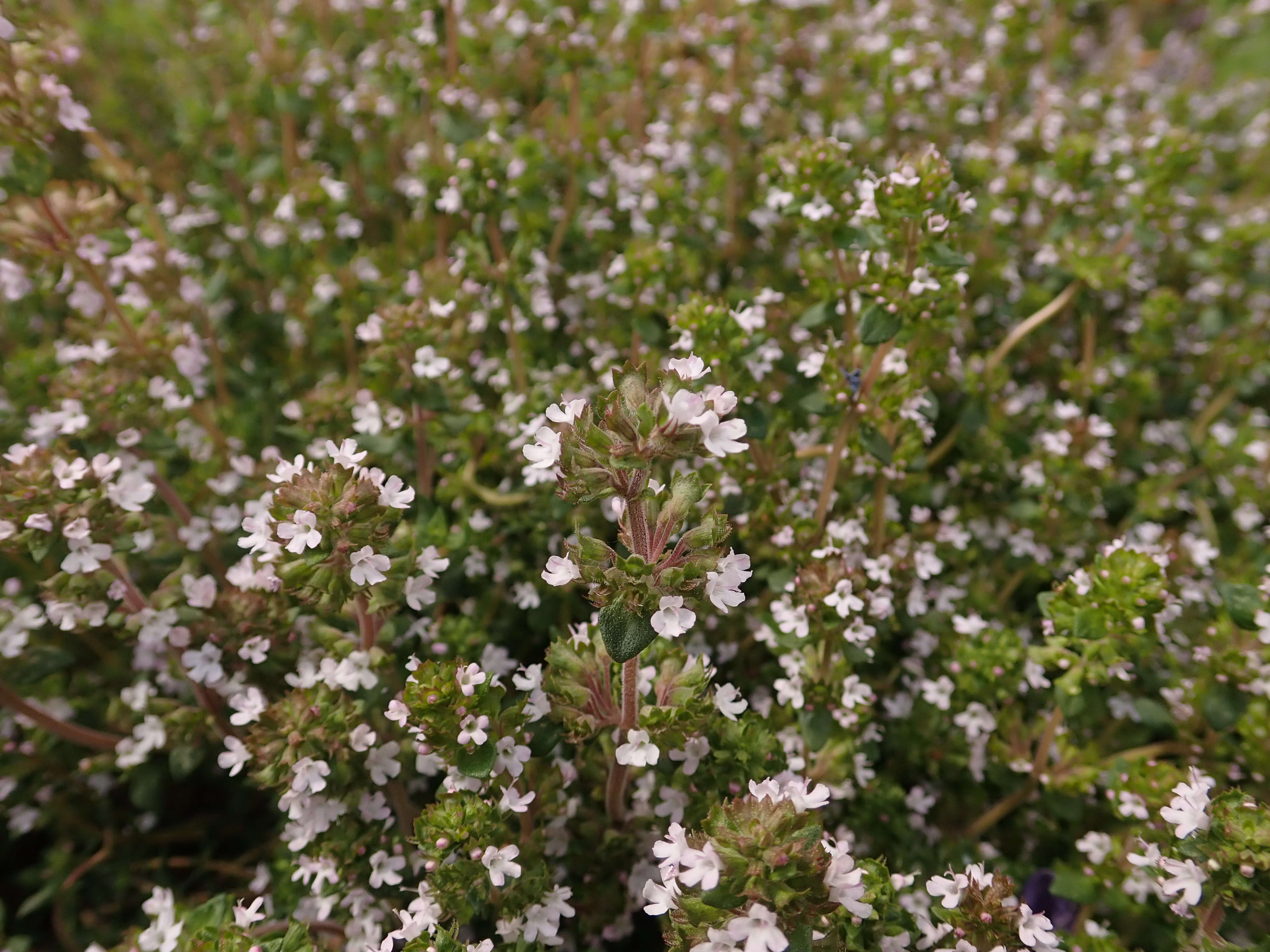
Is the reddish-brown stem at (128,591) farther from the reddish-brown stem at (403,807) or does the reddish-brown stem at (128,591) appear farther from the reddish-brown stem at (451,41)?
the reddish-brown stem at (451,41)

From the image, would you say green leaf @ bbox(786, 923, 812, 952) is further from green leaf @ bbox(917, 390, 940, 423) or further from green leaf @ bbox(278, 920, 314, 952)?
green leaf @ bbox(917, 390, 940, 423)

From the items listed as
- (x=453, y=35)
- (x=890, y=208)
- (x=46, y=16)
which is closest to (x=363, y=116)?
(x=453, y=35)

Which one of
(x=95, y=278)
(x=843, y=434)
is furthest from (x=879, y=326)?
(x=95, y=278)

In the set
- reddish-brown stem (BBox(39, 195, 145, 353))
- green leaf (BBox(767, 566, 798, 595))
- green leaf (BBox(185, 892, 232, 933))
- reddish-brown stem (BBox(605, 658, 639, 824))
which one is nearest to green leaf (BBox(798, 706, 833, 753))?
green leaf (BBox(767, 566, 798, 595))

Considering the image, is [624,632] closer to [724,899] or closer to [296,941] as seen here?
[724,899]

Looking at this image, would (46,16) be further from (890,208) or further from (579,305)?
(890,208)
